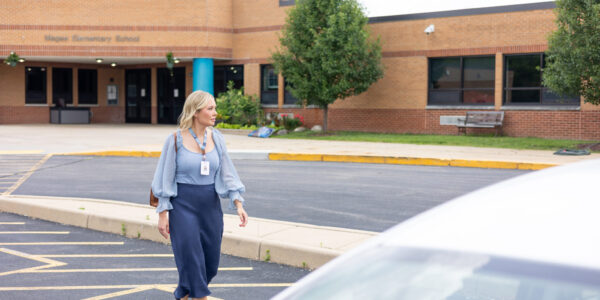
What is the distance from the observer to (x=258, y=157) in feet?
58.9

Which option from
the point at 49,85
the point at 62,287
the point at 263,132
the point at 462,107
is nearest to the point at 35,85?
the point at 49,85

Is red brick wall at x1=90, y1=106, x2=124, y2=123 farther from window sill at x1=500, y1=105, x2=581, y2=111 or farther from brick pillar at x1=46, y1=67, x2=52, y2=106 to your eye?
window sill at x1=500, y1=105, x2=581, y2=111

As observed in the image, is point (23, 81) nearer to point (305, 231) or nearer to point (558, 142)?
point (558, 142)

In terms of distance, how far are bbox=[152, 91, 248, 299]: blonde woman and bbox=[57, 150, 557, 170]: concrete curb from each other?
11.1m

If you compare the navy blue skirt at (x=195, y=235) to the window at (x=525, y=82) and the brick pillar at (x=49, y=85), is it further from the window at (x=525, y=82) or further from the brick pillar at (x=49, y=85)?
the brick pillar at (x=49, y=85)

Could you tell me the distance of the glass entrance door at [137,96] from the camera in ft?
119

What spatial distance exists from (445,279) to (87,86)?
37.7 meters

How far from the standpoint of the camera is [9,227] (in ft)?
29.3

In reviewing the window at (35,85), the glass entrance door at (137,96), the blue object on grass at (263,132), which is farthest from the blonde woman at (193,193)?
the window at (35,85)

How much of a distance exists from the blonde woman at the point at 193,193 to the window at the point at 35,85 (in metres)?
32.7

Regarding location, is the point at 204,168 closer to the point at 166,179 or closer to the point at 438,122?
the point at 166,179

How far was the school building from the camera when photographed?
23.6 metres

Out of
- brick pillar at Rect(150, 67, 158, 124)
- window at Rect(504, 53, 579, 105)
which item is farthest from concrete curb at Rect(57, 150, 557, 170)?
brick pillar at Rect(150, 67, 158, 124)

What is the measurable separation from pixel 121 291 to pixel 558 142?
17.9 metres
